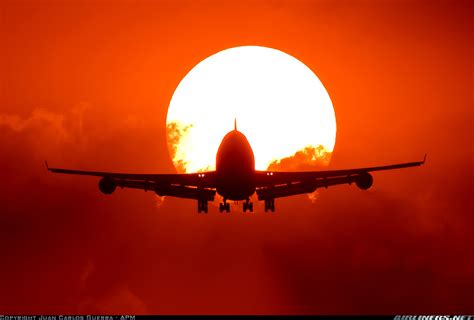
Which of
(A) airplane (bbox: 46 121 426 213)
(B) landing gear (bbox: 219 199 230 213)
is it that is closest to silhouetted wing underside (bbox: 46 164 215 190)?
(A) airplane (bbox: 46 121 426 213)

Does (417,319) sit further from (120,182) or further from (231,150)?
(120,182)

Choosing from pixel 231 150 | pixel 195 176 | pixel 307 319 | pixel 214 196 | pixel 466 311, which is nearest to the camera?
pixel 231 150

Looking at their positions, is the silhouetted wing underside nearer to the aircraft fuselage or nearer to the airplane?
the airplane

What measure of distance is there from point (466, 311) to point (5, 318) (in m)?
70.9

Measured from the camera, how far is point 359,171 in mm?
98938

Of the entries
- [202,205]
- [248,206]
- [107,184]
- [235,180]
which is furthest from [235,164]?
[107,184]

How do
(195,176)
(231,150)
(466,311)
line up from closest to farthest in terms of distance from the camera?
(231,150) → (195,176) → (466,311)

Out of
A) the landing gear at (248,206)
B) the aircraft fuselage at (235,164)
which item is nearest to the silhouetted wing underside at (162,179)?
the aircraft fuselage at (235,164)

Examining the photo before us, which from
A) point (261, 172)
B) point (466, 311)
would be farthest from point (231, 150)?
point (466, 311)

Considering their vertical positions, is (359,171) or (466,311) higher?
(359,171)

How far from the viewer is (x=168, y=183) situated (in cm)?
10150

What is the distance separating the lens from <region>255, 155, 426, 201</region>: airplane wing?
98500mm

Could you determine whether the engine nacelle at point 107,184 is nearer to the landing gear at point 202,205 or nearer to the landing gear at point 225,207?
the landing gear at point 202,205

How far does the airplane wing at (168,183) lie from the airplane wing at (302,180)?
5.56 metres
